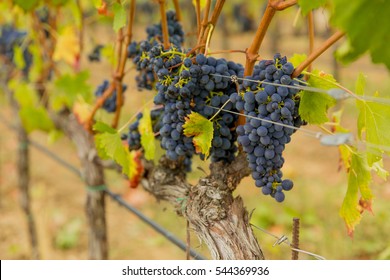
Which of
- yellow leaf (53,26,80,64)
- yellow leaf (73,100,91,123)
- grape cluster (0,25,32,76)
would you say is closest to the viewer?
yellow leaf (73,100,91,123)

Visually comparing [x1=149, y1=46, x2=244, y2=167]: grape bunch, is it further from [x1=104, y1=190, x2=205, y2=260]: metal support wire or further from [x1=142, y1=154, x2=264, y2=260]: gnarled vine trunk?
[x1=104, y1=190, x2=205, y2=260]: metal support wire

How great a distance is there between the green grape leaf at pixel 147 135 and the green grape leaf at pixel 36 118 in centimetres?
152

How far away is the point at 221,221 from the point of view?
4.20ft

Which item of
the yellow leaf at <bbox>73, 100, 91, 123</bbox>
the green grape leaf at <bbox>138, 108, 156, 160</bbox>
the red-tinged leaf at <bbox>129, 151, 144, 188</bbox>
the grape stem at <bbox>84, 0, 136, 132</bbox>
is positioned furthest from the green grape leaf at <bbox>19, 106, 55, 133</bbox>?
the green grape leaf at <bbox>138, 108, 156, 160</bbox>

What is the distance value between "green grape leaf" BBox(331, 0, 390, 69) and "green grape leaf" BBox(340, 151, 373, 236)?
1.90ft

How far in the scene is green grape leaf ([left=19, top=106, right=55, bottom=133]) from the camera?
2.84 m

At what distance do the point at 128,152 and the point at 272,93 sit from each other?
0.72m

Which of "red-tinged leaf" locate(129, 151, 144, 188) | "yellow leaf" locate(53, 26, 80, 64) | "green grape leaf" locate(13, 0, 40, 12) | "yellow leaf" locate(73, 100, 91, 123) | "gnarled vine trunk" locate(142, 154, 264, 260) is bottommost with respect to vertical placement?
"gnarled vine trunk" locate(142, 154, 264, 260)

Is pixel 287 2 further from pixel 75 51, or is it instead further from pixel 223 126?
pixel 75 51

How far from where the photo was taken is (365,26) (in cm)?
70

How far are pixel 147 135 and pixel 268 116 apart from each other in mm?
514

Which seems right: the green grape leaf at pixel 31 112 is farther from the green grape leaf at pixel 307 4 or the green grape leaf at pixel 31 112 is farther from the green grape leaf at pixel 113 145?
the green grape leaf at pixel 307 4
